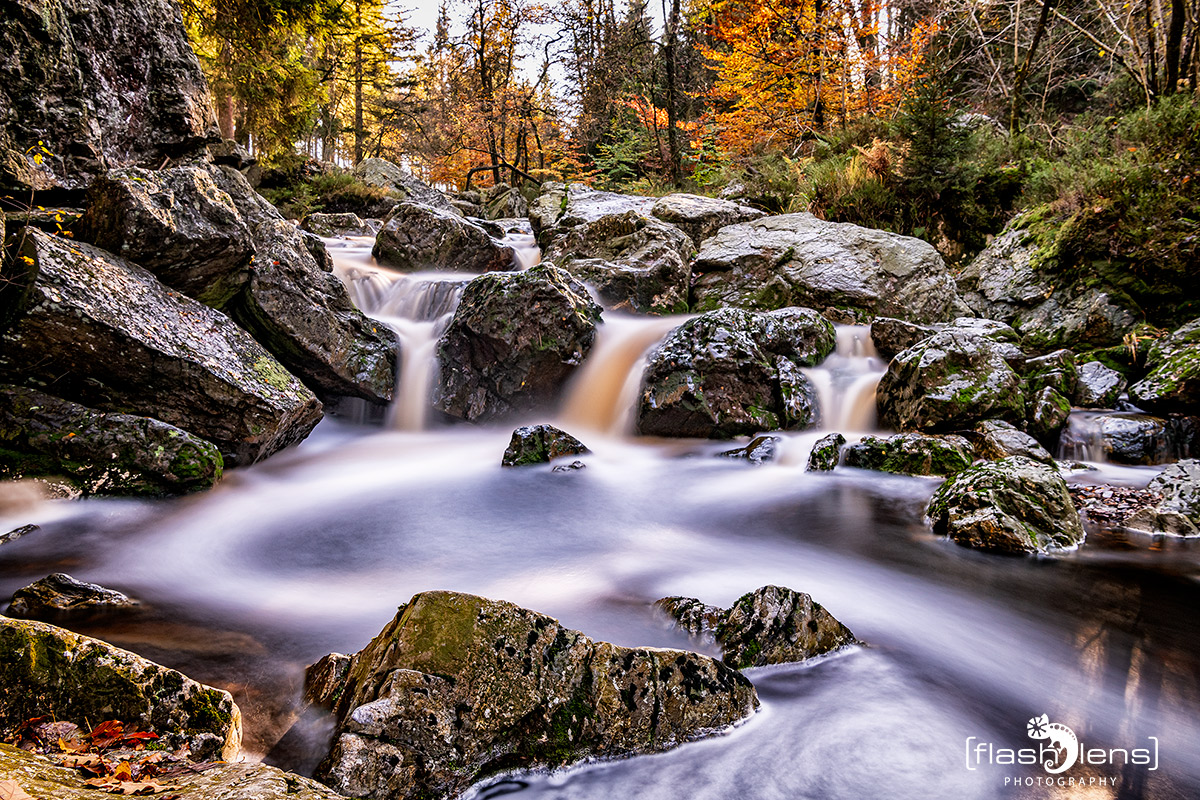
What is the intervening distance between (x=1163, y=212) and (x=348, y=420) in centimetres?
1111

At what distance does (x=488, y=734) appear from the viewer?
2.09 metres

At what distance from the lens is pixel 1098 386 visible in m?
7.00

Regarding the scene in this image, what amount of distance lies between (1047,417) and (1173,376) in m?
1.42

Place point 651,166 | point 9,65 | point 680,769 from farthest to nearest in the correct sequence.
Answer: point 651,166 < point 9,65 < point 680,769

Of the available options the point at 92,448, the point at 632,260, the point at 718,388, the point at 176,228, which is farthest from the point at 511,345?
the point at 92,448

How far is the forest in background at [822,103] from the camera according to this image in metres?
8.84

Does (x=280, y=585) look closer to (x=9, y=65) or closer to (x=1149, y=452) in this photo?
(x=9, y=65)

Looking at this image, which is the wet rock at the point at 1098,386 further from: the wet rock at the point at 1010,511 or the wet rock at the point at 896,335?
the wet rock at the point at 1010,511

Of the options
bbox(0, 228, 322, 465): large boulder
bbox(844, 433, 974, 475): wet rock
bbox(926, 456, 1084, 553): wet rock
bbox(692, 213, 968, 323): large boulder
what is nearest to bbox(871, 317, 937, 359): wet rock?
bbox(692, 213, 968, 323): large boulder

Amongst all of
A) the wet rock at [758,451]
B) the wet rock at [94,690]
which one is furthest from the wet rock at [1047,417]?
the wet rock at [94,690]

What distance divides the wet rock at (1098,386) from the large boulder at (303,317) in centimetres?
867

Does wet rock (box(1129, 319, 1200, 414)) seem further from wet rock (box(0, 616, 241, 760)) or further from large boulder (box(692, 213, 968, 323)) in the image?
wet rock (box(0, 616, 241, 760))

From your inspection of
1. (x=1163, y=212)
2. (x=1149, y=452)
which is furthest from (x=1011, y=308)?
(x=1149, y=452)

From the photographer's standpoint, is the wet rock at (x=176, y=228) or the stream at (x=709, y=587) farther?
the wet rock at (x=176, y=228)
